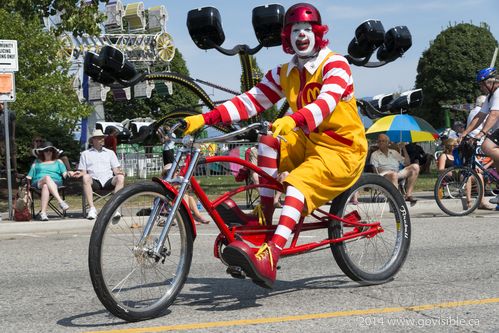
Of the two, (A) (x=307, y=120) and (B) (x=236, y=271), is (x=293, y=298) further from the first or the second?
(A) (x=307, y=120)

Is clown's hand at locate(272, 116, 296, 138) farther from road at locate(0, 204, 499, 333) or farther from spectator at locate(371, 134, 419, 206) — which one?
spectator at locate(371, 134, 419, 206)

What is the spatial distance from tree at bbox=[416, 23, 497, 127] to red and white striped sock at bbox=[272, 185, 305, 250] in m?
39.1

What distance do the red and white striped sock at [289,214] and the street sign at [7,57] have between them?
338 inches

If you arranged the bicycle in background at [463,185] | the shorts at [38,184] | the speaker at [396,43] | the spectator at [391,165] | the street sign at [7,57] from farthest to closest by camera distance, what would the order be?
the speaker at [396,43], the spectator at [391,165], the street sign at [7,57], the shorts at [38,184], the bicycle in background at [463,185]

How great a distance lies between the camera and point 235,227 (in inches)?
205

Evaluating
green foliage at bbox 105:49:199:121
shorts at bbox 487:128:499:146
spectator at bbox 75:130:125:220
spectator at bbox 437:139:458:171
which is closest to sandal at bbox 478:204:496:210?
shorts at bbox 487:128:499:146

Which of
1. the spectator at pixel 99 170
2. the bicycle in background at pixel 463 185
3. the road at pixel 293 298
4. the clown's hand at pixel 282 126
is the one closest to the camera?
the road at pixel 293 298

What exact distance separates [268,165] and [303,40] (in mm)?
885

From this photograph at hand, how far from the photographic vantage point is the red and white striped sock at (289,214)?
17.0 feet

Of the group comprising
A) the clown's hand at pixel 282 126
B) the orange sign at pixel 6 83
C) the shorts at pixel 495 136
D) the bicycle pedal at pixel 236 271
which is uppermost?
the orange sign at pixel 6 83

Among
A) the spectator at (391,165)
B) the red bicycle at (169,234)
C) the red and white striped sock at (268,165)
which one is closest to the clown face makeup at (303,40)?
the red and white striped sock at (268,165)

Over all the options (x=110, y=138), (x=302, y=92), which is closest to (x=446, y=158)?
(x=110, y=138)

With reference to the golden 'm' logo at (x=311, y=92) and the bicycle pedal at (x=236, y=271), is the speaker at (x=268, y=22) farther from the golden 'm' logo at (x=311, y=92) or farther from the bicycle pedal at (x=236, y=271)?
the bicycle pedal at (x=236, y=271)

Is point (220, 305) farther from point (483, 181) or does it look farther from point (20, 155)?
point (20, 155)
